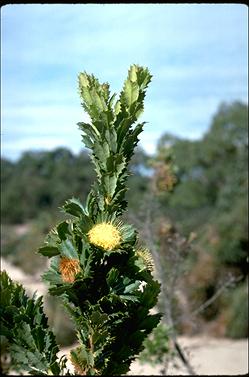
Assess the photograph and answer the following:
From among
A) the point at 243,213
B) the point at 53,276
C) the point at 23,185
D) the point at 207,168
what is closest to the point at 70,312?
the point at 53,276

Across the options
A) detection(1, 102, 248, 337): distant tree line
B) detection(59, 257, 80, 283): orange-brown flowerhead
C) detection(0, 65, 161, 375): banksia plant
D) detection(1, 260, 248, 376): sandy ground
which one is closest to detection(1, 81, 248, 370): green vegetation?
detection(1, 102, 248, 337): distant tree line

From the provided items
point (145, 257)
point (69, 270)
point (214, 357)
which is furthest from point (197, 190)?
point (69, 270)

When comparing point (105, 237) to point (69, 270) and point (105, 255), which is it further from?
point (69, 270)

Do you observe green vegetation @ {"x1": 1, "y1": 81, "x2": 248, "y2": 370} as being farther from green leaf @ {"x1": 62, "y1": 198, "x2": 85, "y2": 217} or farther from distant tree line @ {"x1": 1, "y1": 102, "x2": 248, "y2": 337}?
green leaf @ {"x1": 62, "y1": 198, "x2": 85, "y2": 217}

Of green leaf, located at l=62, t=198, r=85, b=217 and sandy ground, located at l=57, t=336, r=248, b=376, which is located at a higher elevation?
sandy ground, located at l=57, t=336, r=248, b=376

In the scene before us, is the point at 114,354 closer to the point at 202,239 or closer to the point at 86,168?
the point at 202,239

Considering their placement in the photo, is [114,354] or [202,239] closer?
[114,354]

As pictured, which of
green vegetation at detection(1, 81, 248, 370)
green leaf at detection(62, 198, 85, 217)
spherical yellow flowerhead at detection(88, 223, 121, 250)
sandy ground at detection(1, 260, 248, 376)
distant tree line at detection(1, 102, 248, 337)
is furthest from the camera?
distant tree line at detection(1, 102, 248, 337)

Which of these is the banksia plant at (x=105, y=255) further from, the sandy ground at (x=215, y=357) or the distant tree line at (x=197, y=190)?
the sandy ground at (x=215, y=357)
